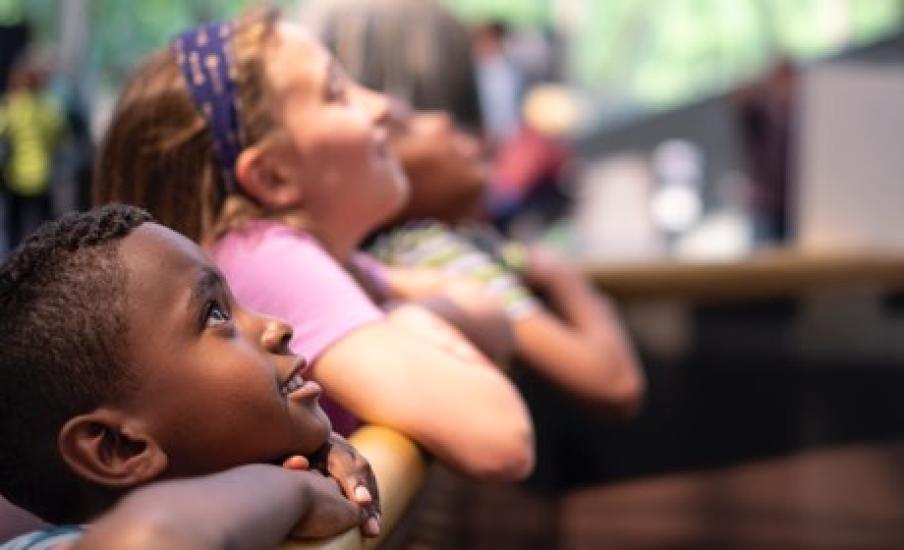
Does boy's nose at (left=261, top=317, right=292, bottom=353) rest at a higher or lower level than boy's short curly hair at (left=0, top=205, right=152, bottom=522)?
lower

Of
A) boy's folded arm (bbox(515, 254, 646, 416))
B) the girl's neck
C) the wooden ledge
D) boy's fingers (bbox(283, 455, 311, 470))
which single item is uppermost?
boy's fingers (bbox(283, 455, 311, 470))

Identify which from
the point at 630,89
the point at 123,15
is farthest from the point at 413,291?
the point at 630,89

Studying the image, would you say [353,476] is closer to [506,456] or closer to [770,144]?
[506,456]

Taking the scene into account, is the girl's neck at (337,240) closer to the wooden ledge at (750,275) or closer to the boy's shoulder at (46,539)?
the boy's shoulder at (46,539)

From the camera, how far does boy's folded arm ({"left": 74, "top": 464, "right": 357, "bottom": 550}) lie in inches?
30.4

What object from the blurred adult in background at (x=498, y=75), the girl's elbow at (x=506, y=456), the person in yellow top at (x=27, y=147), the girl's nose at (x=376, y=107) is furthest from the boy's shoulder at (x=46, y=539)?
the blurred adult in background at (x=498, y=75)

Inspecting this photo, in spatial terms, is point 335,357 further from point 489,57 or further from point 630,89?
point 630,89

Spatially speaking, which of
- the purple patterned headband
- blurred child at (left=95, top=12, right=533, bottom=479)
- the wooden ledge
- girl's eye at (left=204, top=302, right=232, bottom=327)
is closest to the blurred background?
the wooden ledge

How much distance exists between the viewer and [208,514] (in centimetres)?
83

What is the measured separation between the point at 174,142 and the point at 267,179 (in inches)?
5.2

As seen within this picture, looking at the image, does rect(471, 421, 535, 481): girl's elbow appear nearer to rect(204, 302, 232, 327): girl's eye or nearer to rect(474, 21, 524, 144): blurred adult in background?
rect(204, 302, 232, 327): girl's eye

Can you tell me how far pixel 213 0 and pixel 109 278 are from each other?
36.3 ft

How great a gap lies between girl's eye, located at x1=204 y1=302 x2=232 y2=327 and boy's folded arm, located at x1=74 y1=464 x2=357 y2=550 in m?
0.12

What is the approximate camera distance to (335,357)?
5.15 feet
